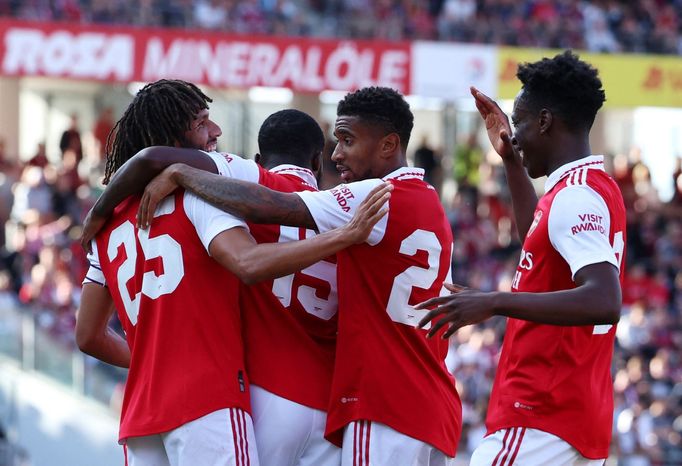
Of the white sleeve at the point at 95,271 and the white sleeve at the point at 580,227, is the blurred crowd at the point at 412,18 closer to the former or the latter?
the white sleeve at the point at 95,271

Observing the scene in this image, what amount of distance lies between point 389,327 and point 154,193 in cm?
96

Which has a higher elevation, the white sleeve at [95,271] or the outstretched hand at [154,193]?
the outstretched hand at [154,193]

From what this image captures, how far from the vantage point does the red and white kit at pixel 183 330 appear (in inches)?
174

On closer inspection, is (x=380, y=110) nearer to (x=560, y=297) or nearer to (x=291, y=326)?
(x=291, y=326)

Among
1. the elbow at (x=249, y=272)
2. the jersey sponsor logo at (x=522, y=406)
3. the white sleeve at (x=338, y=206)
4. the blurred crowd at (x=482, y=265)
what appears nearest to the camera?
the elbow at (x=249, y=272)

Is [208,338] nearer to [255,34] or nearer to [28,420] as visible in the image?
[28,420]

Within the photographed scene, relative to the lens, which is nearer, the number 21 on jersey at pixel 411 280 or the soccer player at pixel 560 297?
the soccer player at pixel 560 297

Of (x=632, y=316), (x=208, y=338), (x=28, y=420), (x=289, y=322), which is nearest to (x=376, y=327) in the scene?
(x=289, y=322)

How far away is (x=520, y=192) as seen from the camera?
5.38 m

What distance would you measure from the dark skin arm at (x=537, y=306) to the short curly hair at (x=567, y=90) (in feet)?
2.52

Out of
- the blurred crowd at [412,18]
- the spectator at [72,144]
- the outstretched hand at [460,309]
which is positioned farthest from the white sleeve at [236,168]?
the blurred crowd at [412,18]

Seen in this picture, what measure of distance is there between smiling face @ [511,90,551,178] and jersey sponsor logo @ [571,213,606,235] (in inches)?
15.6

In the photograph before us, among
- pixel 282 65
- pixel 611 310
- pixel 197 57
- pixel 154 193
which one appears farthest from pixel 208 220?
pixel 282 65

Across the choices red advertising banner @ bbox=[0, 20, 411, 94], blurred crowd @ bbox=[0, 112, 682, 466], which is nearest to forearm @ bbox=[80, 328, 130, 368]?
blurred crowd @ bbox=[0, 112, 682, 466]
